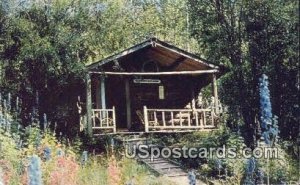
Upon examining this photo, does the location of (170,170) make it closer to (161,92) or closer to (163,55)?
(161,92)

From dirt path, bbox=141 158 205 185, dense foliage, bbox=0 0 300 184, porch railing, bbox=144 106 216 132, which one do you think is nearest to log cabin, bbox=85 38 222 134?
porch railing, bbox=144 106 216 132

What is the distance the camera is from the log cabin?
17156mm

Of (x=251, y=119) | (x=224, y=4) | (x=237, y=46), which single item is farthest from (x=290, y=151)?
(x=224, y=4)

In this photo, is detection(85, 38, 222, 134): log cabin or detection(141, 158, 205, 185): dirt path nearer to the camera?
detection(141, 158, 205, 185): dirt path

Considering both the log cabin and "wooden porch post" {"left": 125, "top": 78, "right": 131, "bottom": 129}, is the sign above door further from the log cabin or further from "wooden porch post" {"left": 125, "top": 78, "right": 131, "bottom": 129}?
"wooden porch post" {"left": 125, "top": 78, "right": 131, "bottom": 129}

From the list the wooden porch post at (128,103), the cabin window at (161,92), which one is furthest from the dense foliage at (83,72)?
the cabin window at (161,92)

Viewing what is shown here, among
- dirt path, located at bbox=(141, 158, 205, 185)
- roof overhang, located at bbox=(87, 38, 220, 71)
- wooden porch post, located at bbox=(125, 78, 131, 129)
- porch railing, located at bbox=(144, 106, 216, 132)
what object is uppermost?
roof overhang, located at bbox=(87, 38, 220, 71)

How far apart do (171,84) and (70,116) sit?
412 centimetres

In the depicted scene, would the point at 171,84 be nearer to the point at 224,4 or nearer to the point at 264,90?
the point at 224,4

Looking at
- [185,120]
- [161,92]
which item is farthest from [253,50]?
[161,92]

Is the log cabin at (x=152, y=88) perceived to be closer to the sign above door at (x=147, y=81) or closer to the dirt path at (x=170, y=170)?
the sign above door at (x=147, y=81)

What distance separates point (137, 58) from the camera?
18.7 m

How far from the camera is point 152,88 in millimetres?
A: 19156

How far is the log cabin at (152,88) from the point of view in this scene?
17156 mm
